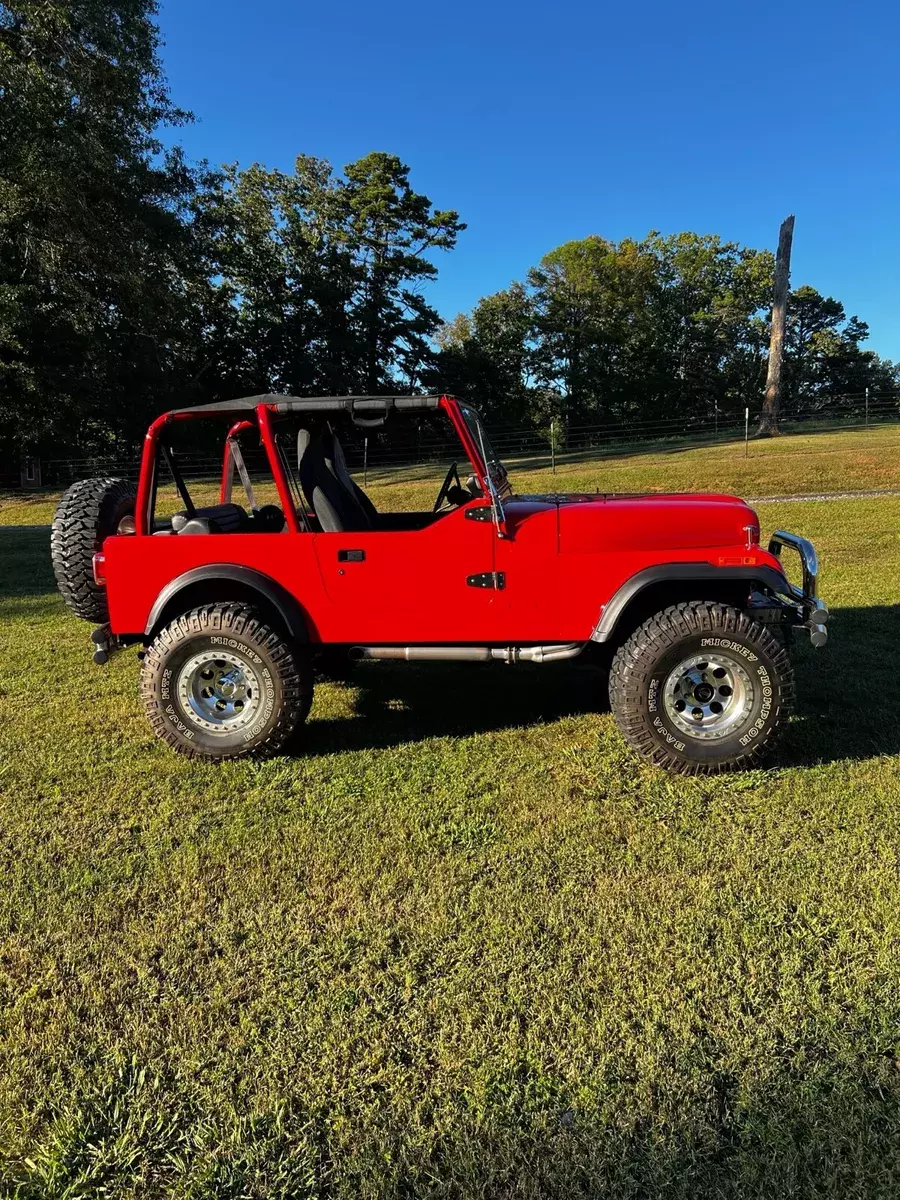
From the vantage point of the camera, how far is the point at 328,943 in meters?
2.48

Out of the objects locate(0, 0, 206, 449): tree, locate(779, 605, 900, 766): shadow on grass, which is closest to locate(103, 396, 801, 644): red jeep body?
locate(779, 605, 900, 766): shadow on grass

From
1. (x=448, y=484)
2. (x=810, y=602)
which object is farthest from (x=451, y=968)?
(x=448, y=484)

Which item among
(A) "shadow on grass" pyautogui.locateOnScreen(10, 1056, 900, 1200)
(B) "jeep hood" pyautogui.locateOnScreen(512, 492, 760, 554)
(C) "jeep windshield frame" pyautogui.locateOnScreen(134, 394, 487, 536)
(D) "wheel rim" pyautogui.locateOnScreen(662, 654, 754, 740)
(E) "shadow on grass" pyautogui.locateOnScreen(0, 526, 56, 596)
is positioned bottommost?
(A) "shadow on grass" pyautogui.locateOnScreen(10, 1056, 900, 1200)

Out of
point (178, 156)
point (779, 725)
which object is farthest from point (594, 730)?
point (178, 156)

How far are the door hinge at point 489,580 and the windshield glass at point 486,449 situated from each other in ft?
1.68

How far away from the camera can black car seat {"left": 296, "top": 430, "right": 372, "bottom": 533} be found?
393cm

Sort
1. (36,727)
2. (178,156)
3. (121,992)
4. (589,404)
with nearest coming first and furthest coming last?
(121,992), (36,727), (178,156), (589,404)

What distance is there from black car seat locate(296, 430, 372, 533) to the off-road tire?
659mm

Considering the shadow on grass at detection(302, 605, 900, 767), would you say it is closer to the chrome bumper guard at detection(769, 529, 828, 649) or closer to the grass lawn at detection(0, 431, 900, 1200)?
the grass lawn at detection(0, 431, 900, 1200)

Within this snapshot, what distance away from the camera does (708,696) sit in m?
3.70

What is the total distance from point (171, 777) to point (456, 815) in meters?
1.56

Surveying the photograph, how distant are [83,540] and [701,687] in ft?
11.6

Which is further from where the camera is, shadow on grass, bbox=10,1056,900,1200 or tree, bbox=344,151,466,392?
tree, bbox=344,151,466,392

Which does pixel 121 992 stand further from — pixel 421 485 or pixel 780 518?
pixel 780 518
